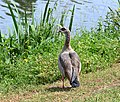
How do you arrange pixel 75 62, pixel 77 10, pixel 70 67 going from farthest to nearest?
pixel 77 10 → pixel 75 62 → pixel 70 67

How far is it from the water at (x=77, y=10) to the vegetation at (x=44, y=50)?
1.22 m

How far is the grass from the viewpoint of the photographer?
21.5ft

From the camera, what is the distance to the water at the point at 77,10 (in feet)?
40.8

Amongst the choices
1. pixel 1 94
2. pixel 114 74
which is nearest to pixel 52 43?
pixel 114 74

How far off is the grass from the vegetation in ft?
1.18

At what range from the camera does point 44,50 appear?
30.5 ft

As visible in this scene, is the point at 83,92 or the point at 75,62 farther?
the point at 75,62

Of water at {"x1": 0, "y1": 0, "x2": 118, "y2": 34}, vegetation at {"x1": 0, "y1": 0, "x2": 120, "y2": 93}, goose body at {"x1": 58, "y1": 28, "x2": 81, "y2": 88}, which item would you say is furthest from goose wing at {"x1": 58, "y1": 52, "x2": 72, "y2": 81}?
water at {"x1": 0, "y1": 0, "x2": 118, "y2": 34}

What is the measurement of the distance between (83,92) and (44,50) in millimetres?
2571

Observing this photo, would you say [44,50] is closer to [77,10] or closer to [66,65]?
[66,65]

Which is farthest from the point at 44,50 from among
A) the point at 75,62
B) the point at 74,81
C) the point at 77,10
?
the point at 77,10

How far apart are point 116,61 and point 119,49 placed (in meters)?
0.43

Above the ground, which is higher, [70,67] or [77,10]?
[70,67]

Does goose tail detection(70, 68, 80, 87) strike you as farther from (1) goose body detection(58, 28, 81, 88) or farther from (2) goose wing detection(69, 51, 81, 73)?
(2) goose wing detection(69, 51, 81, 73)
